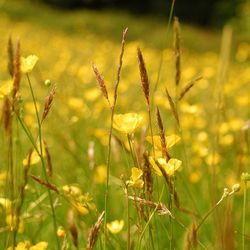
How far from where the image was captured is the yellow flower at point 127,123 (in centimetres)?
83

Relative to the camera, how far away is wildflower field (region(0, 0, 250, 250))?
0.74 meters

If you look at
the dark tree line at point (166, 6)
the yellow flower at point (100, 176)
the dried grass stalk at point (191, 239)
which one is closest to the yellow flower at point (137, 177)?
the dried grass stalk at point (191, 239)

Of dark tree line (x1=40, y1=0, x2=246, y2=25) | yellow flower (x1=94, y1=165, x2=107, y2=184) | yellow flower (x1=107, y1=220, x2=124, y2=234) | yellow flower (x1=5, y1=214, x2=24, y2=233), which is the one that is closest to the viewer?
yellow flower (x1=5, y1=214, x2=24, y2=233)

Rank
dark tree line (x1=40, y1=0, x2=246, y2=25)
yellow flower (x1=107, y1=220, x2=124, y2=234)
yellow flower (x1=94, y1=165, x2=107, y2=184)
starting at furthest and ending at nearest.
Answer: dark tree line (x1=40, y1=0, x2=246, y2=25), yellow flower (x1=94, y1=165, x2=107, y2=184), yellow flower (x1=107, y1=220, x2=124, y2=234)

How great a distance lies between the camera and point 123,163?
1578mm

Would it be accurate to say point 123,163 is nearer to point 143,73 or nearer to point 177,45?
point 177,45

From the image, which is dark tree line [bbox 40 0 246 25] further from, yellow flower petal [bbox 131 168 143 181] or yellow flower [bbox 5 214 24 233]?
yellow flower petal [bbox 131 168 143 181]

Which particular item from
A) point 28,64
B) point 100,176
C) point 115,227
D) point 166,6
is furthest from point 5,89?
point 166,6

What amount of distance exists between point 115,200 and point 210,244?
49cm

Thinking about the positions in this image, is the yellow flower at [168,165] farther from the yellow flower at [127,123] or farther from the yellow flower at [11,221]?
the yellow flower at [11,221]

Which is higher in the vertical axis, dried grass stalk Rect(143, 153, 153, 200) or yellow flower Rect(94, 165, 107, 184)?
dried grass stalk Rect(143, 153, 153, 200)

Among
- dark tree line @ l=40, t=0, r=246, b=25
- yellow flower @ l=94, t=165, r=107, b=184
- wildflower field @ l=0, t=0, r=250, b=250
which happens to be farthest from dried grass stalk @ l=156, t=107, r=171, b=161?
dark tree line @ l=40, t=0, r=246, b=25

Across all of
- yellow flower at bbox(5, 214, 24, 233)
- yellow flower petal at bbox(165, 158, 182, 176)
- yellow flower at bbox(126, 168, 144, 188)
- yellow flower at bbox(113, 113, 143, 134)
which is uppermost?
yellow flower at bbox(113, 113, 143, 134)

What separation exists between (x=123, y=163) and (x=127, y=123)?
746 mm
